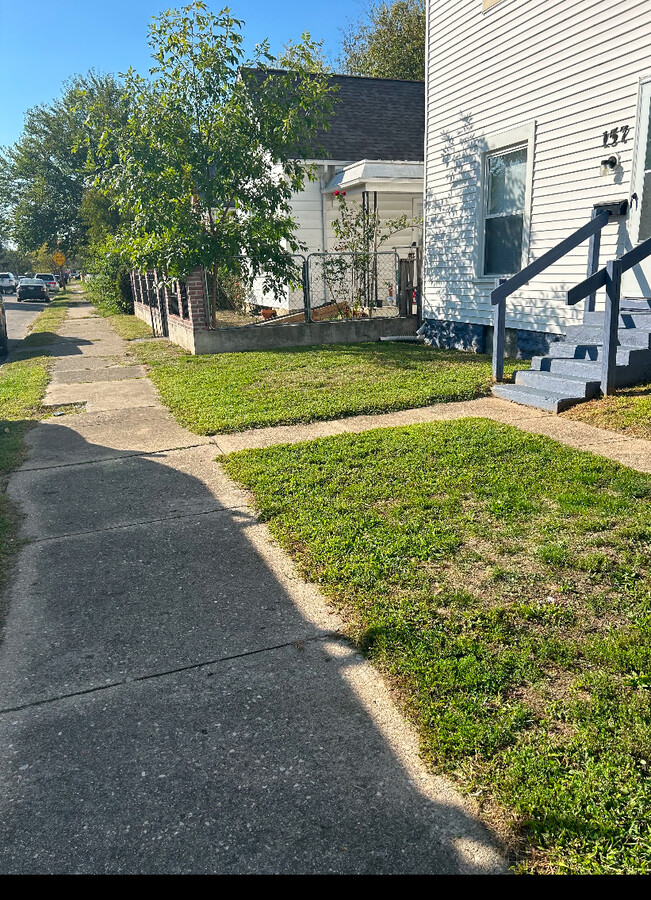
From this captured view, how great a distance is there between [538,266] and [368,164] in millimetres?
8095

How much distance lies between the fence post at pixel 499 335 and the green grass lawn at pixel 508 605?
2597 millimetres

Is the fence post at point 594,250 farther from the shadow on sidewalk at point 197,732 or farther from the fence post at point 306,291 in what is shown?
the shadow on sidewalk at point 197,732

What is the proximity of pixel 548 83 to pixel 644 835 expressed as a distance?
9164mm

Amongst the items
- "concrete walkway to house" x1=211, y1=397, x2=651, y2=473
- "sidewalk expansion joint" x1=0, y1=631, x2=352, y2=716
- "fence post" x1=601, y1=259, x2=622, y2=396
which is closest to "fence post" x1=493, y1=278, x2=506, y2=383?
"concrete walkway to house" x1=211, y1=397, x2=651, y2=473

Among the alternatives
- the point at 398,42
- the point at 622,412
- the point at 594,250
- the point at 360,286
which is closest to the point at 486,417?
the point at 622,412

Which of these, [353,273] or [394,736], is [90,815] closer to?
[394,736]

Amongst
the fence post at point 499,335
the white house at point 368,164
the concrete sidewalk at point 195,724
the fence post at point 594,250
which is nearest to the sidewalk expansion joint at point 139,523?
the concrete sidewalk at point 195,724

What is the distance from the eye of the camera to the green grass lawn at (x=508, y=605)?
6.86 feet

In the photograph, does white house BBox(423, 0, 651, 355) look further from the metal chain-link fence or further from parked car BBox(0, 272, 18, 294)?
parked car BBox(0, 272, 18, 294)

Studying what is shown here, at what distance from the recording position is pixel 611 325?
6664 millimetres

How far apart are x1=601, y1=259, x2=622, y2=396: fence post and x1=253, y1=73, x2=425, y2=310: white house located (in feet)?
29.6

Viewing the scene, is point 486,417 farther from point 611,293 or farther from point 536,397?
point 611,293
